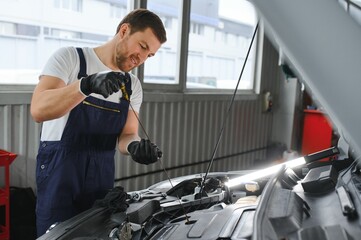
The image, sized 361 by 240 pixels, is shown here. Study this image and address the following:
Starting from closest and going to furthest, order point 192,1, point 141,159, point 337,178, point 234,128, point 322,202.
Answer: point 322,202
point 337,178
point 141,159
point 192,1
point 234,128

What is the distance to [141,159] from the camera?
1.83 metres

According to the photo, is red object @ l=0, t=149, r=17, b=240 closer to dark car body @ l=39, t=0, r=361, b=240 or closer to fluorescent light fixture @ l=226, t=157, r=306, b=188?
dark car body @ l=39, t=0, r=361, b=240

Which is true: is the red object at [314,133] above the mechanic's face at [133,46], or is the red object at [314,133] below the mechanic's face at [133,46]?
below

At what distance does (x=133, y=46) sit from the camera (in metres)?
1.85

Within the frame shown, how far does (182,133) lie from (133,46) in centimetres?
216

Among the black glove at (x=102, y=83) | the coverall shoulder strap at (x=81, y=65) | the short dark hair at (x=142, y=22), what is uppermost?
the short dark hair at (x=142, y=22)

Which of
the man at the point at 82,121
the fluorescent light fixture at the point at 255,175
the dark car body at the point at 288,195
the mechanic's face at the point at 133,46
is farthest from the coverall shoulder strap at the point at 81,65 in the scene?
the fluorescent light fixture at the point at 255,175

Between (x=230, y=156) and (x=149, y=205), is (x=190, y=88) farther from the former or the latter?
(x=149, y=205)

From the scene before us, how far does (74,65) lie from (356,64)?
1.41 metres

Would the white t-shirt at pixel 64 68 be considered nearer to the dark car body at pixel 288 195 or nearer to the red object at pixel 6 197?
the dark car body at pixel 288 195

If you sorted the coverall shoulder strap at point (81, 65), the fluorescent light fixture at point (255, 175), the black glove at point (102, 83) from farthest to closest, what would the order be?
the fluorescent light fixture at point (255, 175), the coverall shoulder strap at point (81, 65), the black glove at point (102, 83)

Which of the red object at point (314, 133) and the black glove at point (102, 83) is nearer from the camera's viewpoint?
the black glove at point (102, 83)

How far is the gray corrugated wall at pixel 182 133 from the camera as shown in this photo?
2594 mm

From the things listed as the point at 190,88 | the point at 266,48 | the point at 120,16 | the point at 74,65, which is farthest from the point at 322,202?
the point at 266,48
